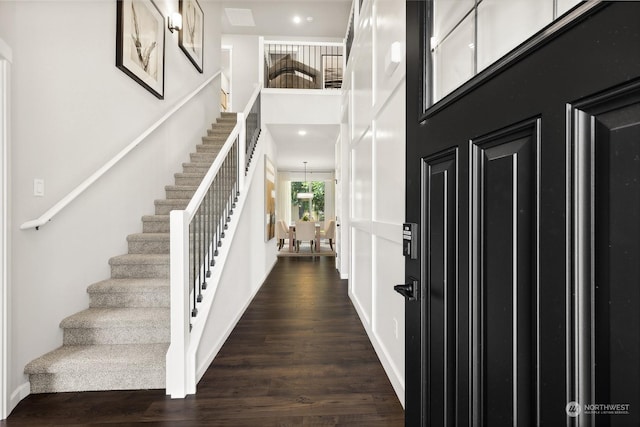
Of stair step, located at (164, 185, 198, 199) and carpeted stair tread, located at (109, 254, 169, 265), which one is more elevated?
stair step, located at (164, 185, 198, 199)

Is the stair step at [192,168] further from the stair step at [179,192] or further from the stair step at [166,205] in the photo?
the stair step at [166,205]

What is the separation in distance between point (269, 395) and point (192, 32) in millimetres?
5104

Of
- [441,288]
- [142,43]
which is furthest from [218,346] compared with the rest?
[142,43]

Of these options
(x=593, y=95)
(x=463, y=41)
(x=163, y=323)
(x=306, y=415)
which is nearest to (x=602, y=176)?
(x=593, y=95)

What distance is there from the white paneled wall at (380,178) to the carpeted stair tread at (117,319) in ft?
5.34

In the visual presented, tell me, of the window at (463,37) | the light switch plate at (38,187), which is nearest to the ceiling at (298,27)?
the light switch plate at (38,187)

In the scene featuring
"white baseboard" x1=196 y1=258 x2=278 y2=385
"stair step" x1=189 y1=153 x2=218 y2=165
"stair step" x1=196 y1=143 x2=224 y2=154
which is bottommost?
"white baseboard" x1=196 y1=258 x2=278 y2=385

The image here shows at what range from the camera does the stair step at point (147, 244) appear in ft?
10.4

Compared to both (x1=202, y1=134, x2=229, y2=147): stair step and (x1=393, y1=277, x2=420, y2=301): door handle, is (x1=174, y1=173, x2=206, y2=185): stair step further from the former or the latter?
(x1=393, y1=277, x2=420, y2=301): door handle

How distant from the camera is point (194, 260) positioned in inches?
92.4

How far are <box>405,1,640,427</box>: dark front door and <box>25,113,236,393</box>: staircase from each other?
208 centimetres

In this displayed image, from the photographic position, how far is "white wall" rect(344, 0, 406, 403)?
2.06 m

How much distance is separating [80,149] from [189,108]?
2.48 metres

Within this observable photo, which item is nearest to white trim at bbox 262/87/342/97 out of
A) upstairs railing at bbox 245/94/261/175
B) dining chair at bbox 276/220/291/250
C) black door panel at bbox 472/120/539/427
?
upstairs railing at bbox 245/94/261/175
